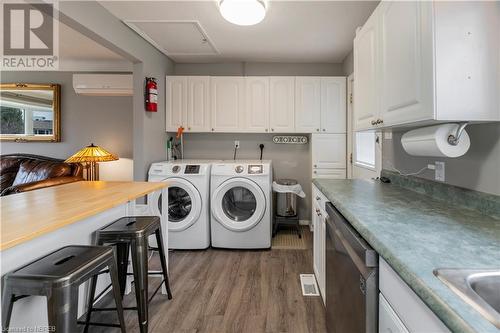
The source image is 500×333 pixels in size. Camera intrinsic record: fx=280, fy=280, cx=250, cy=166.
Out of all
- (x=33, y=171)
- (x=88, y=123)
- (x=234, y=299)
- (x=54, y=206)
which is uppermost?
(x=88, y=123)

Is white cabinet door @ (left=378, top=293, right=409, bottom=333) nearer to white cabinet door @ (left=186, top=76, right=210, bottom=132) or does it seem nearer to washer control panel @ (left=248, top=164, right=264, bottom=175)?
washer control panel @ (left=248, top=164, right=264, bottom=175)

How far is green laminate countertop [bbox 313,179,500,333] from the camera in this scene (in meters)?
0.58

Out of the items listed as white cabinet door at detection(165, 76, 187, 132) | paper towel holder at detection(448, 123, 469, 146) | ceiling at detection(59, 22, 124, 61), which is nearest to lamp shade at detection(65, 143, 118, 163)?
white cabinet door at detection(165, 76, 187, 132)

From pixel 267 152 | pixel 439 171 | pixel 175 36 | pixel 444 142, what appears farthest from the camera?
pixel 267 152

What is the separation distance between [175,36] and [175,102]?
89cm

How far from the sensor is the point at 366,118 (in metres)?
2.00

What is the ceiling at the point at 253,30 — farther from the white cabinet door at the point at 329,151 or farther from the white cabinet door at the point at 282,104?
the white cabinet door at the point at 329,151

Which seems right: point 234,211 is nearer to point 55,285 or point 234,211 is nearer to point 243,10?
point 243,10

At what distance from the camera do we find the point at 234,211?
331 centimetres

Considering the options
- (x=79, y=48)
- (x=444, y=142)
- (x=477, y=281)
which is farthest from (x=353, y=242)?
(x=79, y=48)

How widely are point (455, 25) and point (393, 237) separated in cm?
90

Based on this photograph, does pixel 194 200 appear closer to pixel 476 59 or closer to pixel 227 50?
pixel 227 50

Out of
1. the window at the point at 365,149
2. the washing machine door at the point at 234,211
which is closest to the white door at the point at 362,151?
the window at the point at 365,149

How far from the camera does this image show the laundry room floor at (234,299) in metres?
1.87
